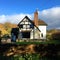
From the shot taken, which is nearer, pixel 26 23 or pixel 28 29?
pixel 26 23

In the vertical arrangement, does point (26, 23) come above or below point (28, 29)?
above

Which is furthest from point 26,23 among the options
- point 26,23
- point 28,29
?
point 28,29

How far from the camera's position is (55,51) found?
18.5 metres

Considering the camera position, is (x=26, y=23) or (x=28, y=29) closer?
(x=26, y=23)

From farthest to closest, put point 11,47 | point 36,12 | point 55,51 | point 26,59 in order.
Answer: point 36,12, point 11,47, point 55,51, point 26,59

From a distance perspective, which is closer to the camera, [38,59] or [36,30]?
[38,59]

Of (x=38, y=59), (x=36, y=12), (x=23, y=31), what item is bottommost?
(x=38, y=59)

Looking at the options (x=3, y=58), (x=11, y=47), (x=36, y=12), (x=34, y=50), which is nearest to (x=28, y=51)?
(x=34, y=50)

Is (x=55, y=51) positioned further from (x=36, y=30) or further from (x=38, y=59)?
(x=36, y=30)

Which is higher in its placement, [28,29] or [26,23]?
[26,23]

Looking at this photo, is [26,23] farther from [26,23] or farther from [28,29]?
[28,29]

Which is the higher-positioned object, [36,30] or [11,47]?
[36,30]

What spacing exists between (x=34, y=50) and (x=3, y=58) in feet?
17.0

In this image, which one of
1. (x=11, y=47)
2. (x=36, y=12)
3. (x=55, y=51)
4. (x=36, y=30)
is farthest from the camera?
(x=36, y=30)
